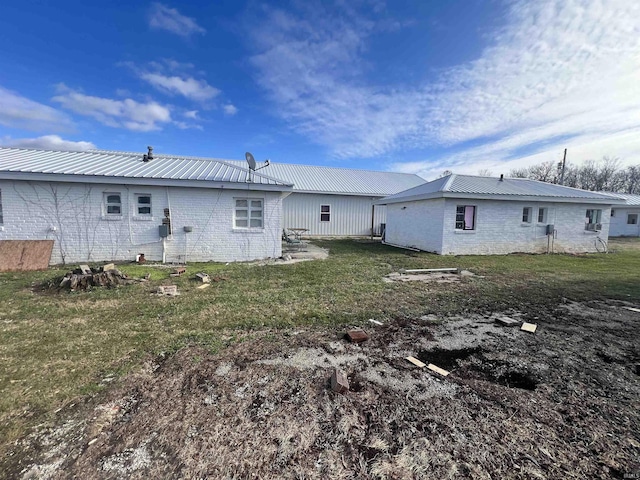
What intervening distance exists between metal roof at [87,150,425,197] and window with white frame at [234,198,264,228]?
9.35m

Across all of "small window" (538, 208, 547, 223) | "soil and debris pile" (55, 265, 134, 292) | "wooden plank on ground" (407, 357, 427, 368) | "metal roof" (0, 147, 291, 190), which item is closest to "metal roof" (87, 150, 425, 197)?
"metal roof" (0, 147, 291, 190)

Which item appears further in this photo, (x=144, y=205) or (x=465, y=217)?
(x=465, y=217)

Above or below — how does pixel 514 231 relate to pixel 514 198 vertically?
below

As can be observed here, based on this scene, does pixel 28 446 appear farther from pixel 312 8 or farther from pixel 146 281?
pixel 312 8

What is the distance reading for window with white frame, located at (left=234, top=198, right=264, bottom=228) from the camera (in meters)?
10.1

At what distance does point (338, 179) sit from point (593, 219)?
15.3 metres

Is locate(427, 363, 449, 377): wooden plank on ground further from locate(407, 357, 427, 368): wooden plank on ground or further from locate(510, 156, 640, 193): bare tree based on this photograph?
locate(510, 156, 640, 193): bare tree

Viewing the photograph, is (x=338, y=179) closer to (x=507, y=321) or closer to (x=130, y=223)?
(x=130, y=223)

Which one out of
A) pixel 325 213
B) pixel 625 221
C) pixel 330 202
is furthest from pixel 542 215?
pixel 625 221

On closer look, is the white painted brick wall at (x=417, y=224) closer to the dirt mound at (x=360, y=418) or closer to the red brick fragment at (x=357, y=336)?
the dirt mound at (x=360, y=418)

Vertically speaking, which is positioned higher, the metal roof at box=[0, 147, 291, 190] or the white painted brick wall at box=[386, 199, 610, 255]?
the metal roof at box=[0, 147, 291, 190]

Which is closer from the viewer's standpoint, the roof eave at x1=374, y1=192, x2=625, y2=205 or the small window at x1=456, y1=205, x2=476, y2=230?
the roof eave at x1=374, y1=192, x2=625, y2=205

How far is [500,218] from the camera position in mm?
12984

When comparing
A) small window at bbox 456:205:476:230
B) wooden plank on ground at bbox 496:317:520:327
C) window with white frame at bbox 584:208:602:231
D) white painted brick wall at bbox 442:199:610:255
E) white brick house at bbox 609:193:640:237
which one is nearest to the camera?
wooden plank on ground at bbox 496:317:520:327
